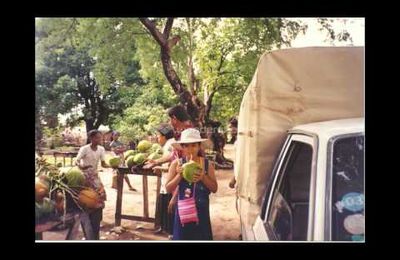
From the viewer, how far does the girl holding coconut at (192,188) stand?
3.23 m

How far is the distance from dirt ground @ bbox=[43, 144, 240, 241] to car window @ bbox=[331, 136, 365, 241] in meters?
1.07

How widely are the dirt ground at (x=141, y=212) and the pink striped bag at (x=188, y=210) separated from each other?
0.13 meters

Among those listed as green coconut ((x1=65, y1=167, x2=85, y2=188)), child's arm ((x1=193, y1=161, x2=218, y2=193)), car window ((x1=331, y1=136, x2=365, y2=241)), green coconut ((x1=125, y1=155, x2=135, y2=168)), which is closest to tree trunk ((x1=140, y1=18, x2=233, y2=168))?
child's arm ((x1=193, y1=161, x2=218, y2=193))

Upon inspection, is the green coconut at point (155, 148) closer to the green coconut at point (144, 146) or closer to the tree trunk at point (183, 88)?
the green coconut at point (144, 146)

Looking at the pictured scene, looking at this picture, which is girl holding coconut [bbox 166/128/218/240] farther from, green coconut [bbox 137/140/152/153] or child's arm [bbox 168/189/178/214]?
green coconut [bbox 137/140/152/153]

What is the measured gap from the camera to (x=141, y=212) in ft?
10.7

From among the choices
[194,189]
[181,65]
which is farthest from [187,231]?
[181,65]

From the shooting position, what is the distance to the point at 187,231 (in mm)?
3236

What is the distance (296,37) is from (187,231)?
1662mm

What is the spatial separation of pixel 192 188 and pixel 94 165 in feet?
2.51

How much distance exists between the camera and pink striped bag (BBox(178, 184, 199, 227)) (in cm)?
324
